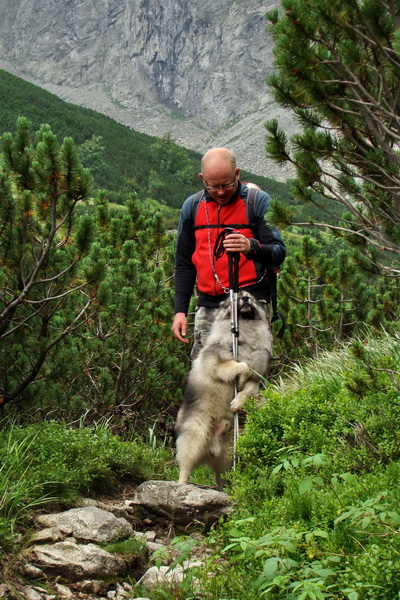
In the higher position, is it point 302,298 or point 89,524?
point 302,298

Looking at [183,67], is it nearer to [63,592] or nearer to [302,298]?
[302,298]

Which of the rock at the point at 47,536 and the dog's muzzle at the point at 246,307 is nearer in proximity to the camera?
the rock at the point at 47,536

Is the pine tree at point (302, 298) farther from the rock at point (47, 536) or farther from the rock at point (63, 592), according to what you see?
the rock at point (63, 592)

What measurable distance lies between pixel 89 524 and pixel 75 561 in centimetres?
38

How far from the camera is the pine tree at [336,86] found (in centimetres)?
445

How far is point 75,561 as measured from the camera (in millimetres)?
3275

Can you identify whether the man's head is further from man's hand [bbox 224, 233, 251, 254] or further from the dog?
the dog

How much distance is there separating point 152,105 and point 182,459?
651ft

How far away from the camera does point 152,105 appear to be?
627 feet

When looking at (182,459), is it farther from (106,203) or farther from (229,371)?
(106,203)

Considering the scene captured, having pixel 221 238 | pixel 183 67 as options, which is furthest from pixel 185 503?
pixel 183 67

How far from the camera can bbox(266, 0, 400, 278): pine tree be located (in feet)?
14.6

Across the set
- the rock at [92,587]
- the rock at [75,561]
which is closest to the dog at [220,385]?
the rock at [75,561]

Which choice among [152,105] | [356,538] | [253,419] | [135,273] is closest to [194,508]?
[253,419]
